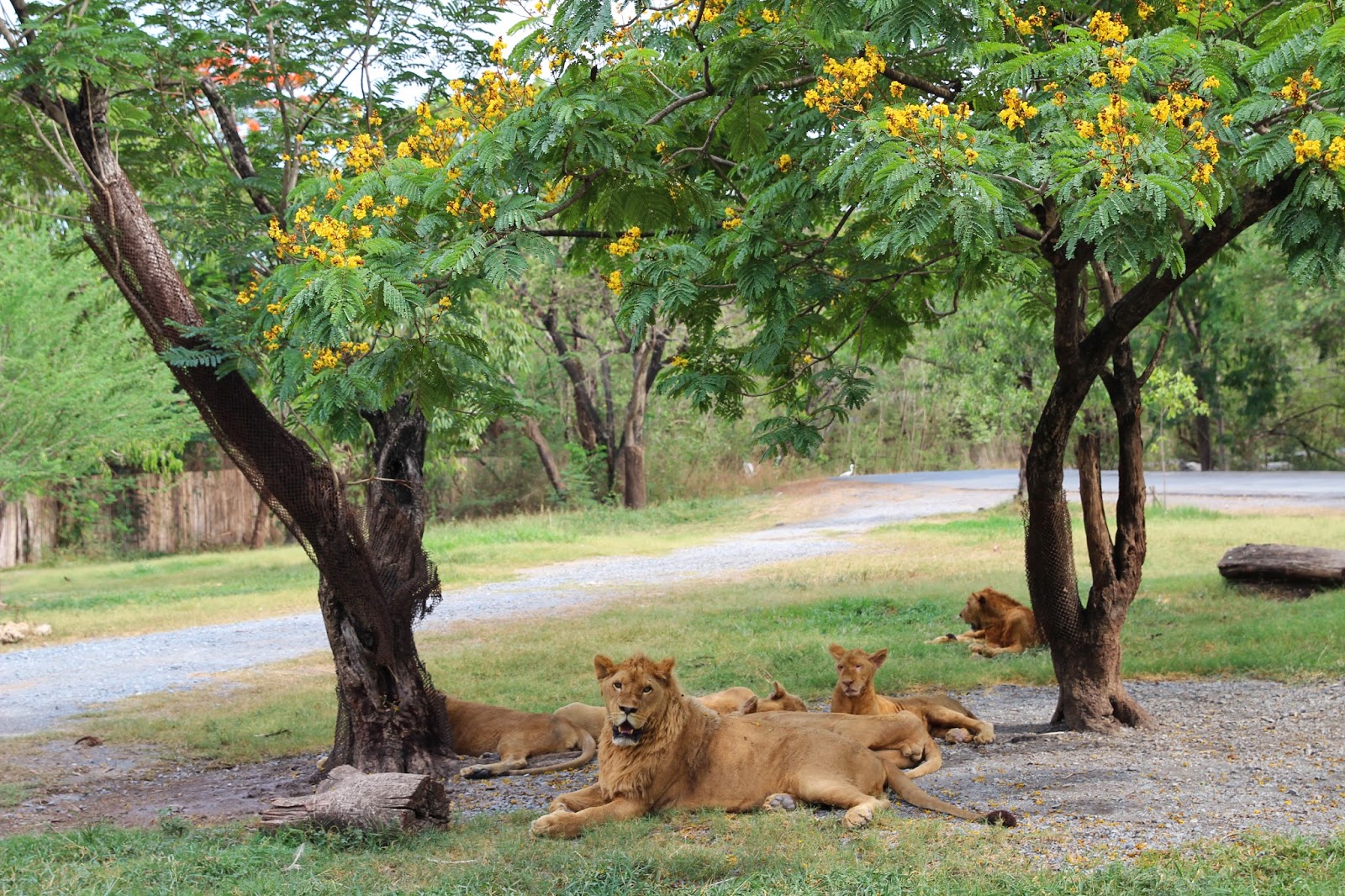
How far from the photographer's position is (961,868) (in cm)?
524

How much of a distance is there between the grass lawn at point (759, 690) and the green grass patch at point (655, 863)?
1cm

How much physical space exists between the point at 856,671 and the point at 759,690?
235 centimetres

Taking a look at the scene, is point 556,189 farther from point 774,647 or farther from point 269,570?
point 269,570

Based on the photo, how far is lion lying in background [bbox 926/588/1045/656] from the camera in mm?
11430

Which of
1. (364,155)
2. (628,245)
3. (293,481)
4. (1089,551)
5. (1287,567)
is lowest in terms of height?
(1287,567)

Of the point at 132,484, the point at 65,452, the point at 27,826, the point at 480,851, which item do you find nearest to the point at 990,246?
the point at 480,851

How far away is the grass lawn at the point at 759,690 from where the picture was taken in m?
5.22

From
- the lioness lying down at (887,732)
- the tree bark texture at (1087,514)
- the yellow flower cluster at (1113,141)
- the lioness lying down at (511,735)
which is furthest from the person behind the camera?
the lioness lying down at (511,735)

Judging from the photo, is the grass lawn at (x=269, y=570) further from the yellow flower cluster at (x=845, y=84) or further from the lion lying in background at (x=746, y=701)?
the yellow flower cluster at (x=845, y=84)

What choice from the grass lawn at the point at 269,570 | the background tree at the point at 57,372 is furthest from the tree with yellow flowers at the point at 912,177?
the background tree at the point at 57,372

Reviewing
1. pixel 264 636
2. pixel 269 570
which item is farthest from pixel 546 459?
pixel 264 636

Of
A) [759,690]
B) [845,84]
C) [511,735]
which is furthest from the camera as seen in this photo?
[759,690]

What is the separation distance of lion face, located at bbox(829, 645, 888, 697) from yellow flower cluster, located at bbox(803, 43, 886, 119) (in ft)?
11.3

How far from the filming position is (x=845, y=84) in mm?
6113
